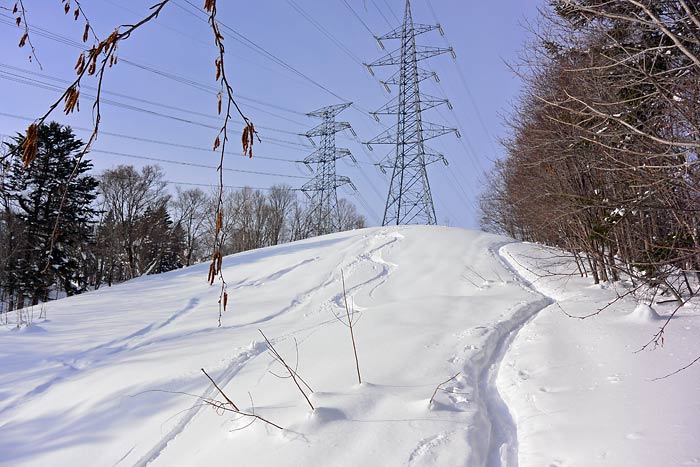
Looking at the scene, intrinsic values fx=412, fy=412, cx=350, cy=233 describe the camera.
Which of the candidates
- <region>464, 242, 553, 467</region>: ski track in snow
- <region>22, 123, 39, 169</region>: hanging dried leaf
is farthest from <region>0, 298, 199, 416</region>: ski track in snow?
<region>22, 123, 39, 169</region>: hanging dried leaf

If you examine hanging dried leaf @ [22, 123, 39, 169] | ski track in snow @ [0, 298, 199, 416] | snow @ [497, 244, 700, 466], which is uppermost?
hanging dried leaf @ [22, 123, 39, 169]

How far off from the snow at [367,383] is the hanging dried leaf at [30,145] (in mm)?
2547

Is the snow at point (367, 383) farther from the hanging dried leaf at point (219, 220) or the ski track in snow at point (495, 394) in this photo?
the hanging dried leaf at point (219, 220)

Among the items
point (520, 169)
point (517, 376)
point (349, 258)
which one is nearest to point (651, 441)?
point (517, 376)

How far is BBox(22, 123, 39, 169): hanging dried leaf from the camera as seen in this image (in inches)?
30.1

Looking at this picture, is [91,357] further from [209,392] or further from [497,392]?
[497,392]

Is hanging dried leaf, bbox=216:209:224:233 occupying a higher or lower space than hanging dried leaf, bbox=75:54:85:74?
lower

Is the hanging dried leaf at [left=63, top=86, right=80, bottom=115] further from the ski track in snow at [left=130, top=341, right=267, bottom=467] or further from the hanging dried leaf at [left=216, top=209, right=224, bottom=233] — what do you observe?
the ski track in snow at [left=130, top=341, right=267, bottom=467]

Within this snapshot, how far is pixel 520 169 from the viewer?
10.7 metres

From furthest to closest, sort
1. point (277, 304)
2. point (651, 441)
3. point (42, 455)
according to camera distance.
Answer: point (277, 304) → point (42, 455) → point (651, 441)

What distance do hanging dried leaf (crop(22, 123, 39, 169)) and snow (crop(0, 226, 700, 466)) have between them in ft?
8.36

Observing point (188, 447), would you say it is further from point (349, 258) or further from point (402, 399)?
point (349, 258)

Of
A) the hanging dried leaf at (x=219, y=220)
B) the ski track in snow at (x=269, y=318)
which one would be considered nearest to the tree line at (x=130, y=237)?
the ski track in snow at (x=269, y=318)

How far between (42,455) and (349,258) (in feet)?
30.4
